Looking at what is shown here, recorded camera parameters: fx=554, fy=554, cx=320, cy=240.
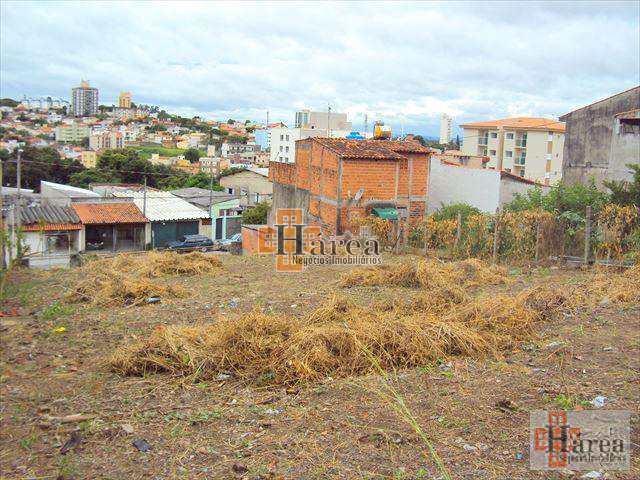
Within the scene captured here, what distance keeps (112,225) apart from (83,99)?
162m

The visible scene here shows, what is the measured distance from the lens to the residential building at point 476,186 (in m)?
23.9

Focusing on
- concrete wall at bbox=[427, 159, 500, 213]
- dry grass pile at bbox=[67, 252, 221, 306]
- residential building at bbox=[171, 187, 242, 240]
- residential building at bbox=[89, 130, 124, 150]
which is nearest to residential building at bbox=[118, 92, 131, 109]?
residential building at bbox=[89, 130, 124, 150]

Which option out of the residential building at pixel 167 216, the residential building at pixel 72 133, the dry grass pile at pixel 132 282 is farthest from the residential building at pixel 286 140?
the residential building at pixel 72 133

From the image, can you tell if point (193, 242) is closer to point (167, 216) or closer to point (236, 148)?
point (167, 216)

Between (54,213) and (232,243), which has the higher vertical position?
(54,213)

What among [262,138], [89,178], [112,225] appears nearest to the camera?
[112,225]

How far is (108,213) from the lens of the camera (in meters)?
28.9

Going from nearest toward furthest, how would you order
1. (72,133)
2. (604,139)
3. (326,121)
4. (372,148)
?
(372,148) → (604,139) → (326,121) → (72,133)

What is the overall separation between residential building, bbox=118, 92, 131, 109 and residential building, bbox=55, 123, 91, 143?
2458 inches

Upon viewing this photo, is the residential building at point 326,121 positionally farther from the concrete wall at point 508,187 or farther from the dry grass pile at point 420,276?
the dry grass pile at point 420,276

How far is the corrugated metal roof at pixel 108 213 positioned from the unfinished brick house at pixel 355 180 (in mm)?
12845

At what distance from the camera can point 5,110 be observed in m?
133

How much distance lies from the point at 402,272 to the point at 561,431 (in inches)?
205

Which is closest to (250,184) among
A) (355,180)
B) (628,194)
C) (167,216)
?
(167,216)
